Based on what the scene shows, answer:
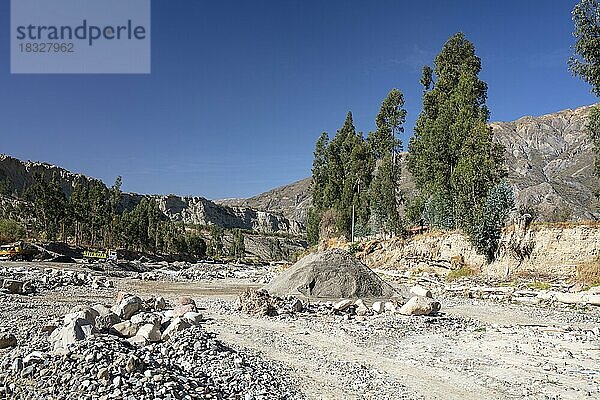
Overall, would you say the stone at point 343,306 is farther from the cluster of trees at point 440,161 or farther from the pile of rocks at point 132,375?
the cluster of trees at point 440,161

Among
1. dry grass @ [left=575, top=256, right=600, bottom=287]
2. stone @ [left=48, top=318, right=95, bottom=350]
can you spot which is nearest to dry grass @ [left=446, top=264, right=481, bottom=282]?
dry grass @ [left=575, top=256, right=600, bottom=287]

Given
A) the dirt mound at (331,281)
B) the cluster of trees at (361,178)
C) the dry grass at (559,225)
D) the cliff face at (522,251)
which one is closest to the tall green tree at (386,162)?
the cluster of trees at (361,178)

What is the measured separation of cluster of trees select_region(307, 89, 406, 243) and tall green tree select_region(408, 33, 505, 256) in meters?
3.45

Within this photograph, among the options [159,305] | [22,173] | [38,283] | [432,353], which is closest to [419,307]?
[432,353]

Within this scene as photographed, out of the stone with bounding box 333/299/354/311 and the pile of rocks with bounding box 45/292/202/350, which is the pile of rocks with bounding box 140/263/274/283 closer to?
the stone with bounding box 333/299/354/311

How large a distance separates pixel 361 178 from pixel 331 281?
29830mm

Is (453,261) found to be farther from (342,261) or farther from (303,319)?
(303,319)

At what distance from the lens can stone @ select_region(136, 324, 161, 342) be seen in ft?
35.0

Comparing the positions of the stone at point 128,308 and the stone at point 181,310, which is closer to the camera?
the stone at point 128,308

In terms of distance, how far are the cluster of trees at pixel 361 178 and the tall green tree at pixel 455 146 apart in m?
3.45

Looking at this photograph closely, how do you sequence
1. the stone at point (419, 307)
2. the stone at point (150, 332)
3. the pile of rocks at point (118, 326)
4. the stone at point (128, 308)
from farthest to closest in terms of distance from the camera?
the stone at point (419, 307), the stone at point (128, 308), the stone at point (150, 332), the pile of rocks at point (118, 326)

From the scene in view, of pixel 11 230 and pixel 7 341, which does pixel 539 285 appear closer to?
pixel 7 341

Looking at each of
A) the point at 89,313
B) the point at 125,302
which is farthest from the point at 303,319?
the point at 89,313

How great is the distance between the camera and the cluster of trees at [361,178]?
46.0 m
